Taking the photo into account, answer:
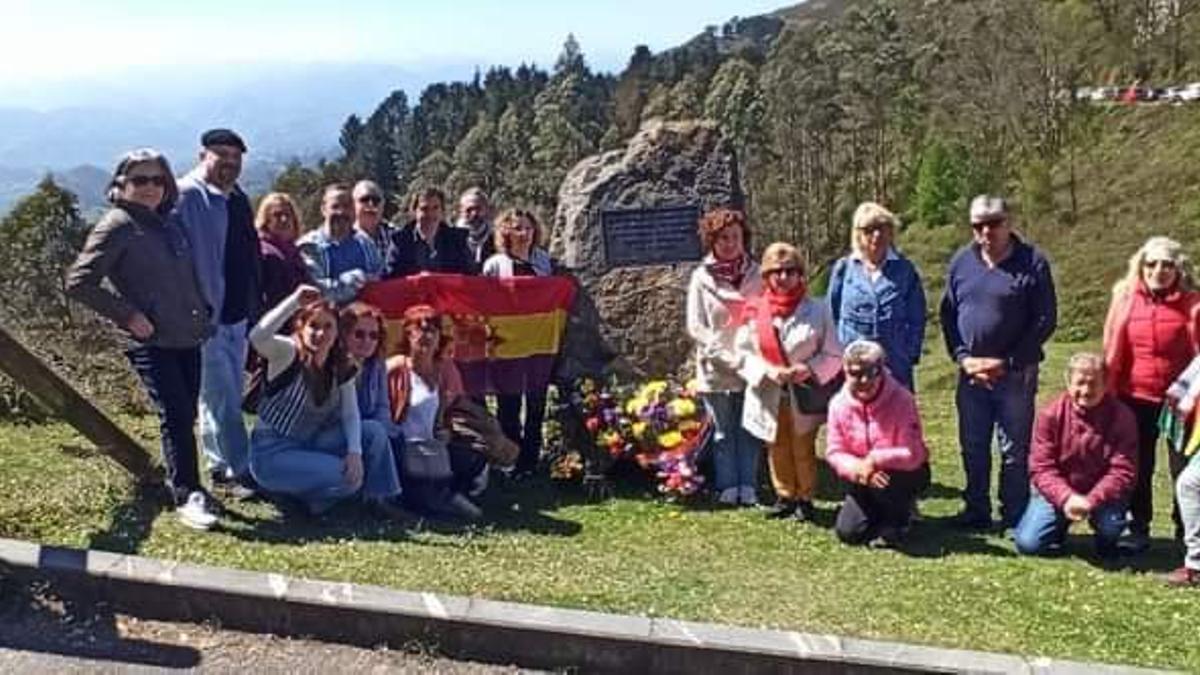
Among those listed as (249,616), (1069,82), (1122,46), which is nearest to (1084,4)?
(1122,46)

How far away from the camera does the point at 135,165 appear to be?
6398mm

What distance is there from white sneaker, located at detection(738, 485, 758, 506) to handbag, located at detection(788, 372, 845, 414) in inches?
29.4

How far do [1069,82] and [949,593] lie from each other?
33.5 metres

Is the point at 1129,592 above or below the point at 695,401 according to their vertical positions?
below

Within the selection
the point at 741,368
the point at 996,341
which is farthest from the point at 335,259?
the point at 996,341

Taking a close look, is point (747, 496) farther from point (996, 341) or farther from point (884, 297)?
point (996, 341)

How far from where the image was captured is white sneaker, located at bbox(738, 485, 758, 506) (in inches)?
311

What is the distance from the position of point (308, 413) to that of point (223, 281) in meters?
0.90

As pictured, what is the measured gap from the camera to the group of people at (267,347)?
6500 millimetres

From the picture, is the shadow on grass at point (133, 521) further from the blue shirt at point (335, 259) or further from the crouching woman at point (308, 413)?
the blue shirt at point (335, 259)

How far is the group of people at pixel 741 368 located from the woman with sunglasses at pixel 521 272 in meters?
0.71

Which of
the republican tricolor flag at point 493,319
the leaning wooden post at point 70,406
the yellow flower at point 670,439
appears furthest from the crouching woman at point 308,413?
the yellow flower at point 670,439

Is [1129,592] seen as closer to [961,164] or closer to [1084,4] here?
[961,164]

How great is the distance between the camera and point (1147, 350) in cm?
694
